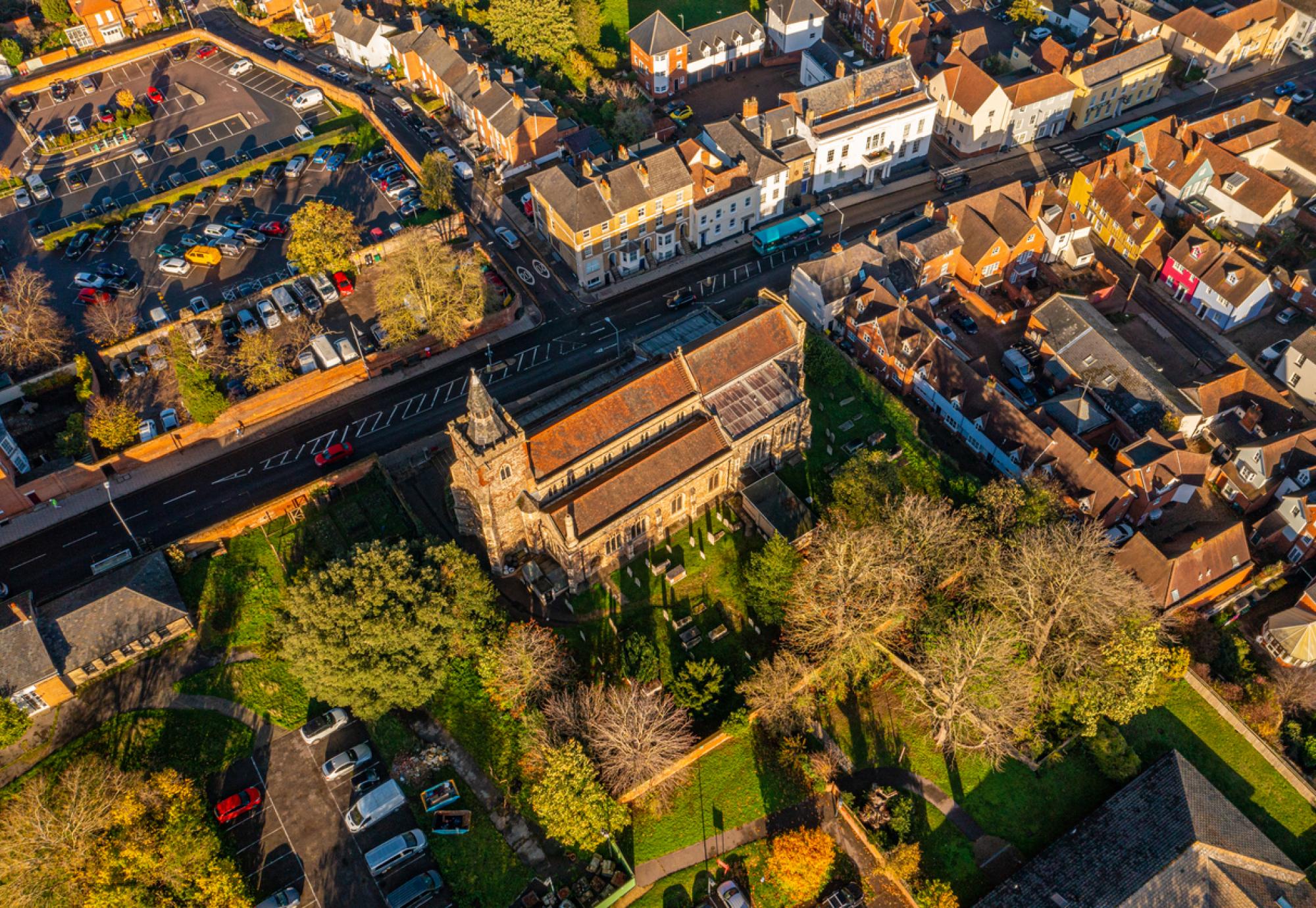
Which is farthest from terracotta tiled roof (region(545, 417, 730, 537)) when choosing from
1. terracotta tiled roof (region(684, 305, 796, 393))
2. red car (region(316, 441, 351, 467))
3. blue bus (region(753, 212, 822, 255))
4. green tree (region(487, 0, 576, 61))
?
green tree (region(487, 0, 576, 61))

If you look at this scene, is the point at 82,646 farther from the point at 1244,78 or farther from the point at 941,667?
the point at 1244,78

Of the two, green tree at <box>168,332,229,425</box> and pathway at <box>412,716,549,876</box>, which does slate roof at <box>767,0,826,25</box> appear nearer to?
green tree at <box>168,332,229,425</box>

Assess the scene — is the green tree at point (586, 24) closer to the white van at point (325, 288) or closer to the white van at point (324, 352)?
the white van at point (325, 288)

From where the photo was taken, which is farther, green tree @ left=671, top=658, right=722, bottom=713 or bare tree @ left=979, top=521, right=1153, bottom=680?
green tree @ left=671, top=658, right=722, bottom=713

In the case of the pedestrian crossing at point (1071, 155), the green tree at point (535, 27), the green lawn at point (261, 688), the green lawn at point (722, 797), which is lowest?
the green lawn at point (722, 797)

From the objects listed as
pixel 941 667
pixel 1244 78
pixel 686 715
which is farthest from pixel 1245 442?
pixel 1244 78

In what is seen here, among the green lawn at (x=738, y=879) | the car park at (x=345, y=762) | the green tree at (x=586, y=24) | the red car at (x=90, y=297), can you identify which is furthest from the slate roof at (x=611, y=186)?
the green lawn at (x=738, y=879)
